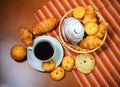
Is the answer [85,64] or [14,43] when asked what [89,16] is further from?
[14,43]

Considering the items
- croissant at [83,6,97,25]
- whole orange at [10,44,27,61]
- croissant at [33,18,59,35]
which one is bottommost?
croissant at [83,6,97,25]

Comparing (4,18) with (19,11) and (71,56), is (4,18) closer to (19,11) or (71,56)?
(19,11)

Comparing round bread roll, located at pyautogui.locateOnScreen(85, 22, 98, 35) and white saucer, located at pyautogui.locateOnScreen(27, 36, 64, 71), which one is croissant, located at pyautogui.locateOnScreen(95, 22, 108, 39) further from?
white saucer, located at pyautogui.locateOnScreen(27, 36, 64, 71)

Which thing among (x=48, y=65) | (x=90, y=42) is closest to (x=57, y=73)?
(x=48, y=65)

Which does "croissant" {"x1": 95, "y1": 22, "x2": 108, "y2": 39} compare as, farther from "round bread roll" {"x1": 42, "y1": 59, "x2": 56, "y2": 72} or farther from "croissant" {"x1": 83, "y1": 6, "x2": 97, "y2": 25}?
"round bread roll" {"x1": 42, "y1": 59, "x2": 56, "y2": 72}

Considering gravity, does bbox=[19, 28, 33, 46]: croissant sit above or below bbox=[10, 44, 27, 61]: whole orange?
above

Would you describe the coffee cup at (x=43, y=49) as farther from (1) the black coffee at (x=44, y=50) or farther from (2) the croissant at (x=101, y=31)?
(2) the croissant at (x=101, y=31)

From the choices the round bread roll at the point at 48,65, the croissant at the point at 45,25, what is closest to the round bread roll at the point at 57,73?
the round bread roll at the point at 48,65

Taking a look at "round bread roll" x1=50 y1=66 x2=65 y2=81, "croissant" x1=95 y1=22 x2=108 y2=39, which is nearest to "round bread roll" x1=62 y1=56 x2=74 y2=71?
"round bread roll" x1=50 y1=66 x2=65 y2=81

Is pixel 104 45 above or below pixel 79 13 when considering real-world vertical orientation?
below
